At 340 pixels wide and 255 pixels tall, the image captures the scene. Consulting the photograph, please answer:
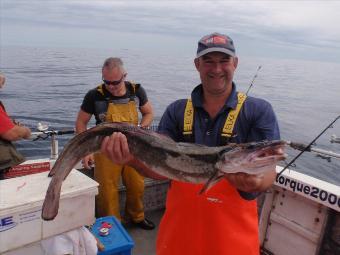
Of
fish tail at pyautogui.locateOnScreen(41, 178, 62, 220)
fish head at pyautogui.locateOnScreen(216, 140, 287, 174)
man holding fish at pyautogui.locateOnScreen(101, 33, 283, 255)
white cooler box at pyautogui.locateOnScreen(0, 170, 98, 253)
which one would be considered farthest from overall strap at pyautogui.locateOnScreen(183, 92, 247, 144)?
white cooler box at pyautogui.locateOnScreen(0, 170, 98, 253)

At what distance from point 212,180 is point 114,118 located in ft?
13.5

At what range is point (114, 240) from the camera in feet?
16.2

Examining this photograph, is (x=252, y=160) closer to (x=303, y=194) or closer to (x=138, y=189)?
(x=303, y=194)

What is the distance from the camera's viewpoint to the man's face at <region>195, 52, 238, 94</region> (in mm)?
3479

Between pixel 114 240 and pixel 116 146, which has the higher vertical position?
pixel 116 146

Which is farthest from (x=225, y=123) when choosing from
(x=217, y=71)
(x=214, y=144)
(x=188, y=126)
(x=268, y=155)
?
(x=268, y=155)

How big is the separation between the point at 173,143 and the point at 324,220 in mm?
3176

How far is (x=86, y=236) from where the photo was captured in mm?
4285

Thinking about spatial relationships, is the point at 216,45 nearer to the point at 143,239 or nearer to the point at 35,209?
the point at 35,209

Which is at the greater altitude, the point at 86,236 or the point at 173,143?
the point at 173,143

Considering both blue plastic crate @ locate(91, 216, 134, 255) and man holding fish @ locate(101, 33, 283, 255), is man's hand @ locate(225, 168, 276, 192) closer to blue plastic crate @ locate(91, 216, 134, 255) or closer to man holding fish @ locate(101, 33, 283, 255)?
man holding fish @ locate(101, 33, 283, 255)

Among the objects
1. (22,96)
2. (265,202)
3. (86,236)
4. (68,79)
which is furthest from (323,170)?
(68,79)

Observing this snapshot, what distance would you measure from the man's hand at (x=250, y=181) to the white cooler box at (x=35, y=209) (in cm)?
206

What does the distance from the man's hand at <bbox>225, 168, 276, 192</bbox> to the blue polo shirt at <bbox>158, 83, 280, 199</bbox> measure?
190mm
